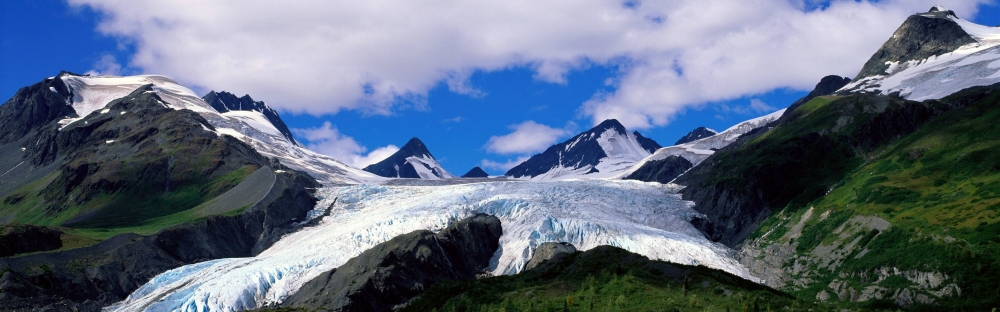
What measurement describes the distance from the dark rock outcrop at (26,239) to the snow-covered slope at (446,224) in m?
16.3

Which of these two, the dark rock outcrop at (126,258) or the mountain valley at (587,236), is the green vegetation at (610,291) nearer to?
the mountain valley at (587,236)

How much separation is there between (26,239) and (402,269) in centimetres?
4875

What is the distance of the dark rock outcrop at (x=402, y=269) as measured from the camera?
79.9 metres

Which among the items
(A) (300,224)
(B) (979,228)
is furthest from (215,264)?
(B) (979,228)

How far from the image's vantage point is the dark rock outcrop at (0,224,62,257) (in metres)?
96.2

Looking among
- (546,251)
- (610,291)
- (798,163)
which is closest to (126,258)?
(546,251)

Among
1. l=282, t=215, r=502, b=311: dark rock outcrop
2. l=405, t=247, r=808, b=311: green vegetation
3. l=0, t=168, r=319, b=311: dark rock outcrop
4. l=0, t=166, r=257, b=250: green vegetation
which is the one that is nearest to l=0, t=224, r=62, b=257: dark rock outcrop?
l=0, t=168, r=319, b=311: dark rock outcrop

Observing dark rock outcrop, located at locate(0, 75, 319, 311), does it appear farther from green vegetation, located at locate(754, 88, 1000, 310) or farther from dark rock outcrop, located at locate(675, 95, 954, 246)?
green vegetation, located at locate(754, 88, 1000, 310)

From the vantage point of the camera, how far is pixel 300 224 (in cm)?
12525

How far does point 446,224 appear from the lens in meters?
107

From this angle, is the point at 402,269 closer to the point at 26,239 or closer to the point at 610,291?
the point at 610,291

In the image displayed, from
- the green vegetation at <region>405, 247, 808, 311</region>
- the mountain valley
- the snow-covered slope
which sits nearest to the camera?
the green vegetation at <region>405, 247, 808, 311</region>

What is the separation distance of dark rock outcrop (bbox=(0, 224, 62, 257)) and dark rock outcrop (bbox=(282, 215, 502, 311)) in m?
36.7

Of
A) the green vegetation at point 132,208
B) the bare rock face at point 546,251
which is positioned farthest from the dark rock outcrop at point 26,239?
the bare rock face at point 546,251
